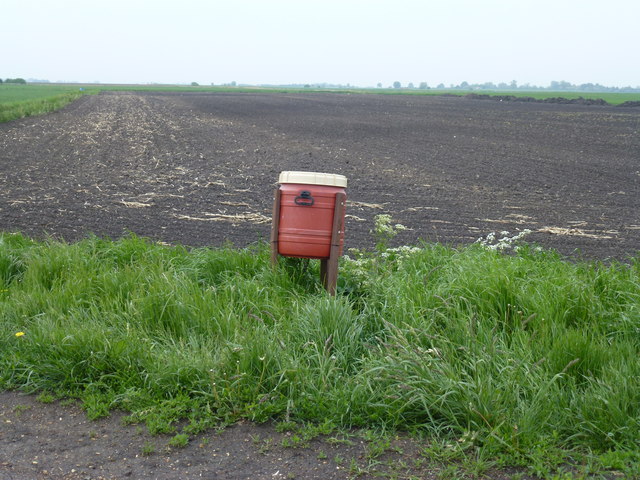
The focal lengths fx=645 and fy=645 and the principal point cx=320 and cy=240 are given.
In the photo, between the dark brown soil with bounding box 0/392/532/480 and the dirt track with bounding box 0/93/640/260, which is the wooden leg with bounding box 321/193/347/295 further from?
the dirt track with bounding box 0/93/640/260

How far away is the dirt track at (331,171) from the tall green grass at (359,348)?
316cm

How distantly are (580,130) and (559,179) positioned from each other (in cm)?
1602

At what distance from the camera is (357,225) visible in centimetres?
992

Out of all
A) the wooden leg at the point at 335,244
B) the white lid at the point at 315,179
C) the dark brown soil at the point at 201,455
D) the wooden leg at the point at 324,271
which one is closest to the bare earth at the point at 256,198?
the dark brown soil at the point at 201,455

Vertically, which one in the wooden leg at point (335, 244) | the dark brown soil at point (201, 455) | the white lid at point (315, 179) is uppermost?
the white lid at point (315, 179)

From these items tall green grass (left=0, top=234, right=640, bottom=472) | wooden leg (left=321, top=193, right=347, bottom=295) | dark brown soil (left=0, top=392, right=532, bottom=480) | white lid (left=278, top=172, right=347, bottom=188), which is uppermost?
white lid (left=278, top=172, right=347, bottom=188)

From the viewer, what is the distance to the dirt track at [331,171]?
9688mm

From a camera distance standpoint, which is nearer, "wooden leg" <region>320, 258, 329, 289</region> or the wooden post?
the wooden post

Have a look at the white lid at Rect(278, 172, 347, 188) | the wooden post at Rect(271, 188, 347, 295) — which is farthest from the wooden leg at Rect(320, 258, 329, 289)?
the white lid at Rect(278, 172, 347, 188)

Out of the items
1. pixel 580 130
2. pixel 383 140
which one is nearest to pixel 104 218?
pixel 383 140

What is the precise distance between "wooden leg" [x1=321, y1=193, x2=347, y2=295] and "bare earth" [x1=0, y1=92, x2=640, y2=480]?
5.73 ft

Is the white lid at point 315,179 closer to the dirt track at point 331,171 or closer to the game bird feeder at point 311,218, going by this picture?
the game bird feeder at point 311,218

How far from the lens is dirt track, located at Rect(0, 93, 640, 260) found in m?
9.69

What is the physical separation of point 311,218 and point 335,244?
29 centimetres
